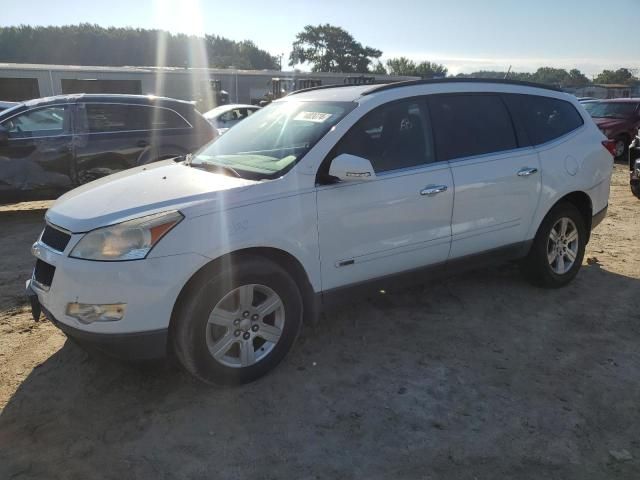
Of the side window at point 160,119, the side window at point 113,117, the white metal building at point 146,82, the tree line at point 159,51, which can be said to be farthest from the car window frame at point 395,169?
the tree line at point 159,51

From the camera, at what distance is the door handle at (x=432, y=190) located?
369cm

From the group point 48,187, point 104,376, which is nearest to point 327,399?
point 104,376

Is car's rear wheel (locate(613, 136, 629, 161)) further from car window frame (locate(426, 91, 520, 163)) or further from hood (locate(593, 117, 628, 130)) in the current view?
car window frame (locate(426, 91, 520, 163))

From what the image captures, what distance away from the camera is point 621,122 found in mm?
14789

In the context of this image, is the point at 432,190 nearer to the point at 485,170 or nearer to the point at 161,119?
the point at 485,170

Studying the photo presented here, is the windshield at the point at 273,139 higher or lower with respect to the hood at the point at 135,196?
higher

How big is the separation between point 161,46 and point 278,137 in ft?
365

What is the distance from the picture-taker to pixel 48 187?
7375 mm

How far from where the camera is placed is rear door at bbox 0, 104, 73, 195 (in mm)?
7184

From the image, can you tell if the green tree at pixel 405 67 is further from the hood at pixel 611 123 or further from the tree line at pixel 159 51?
the hood at pixel 611 123

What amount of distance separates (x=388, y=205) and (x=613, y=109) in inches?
586

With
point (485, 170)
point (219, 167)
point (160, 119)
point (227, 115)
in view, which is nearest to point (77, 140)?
point (160, 119)

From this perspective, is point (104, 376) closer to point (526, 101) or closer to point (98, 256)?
point (98, 256)

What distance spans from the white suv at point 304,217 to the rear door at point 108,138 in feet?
12.7
